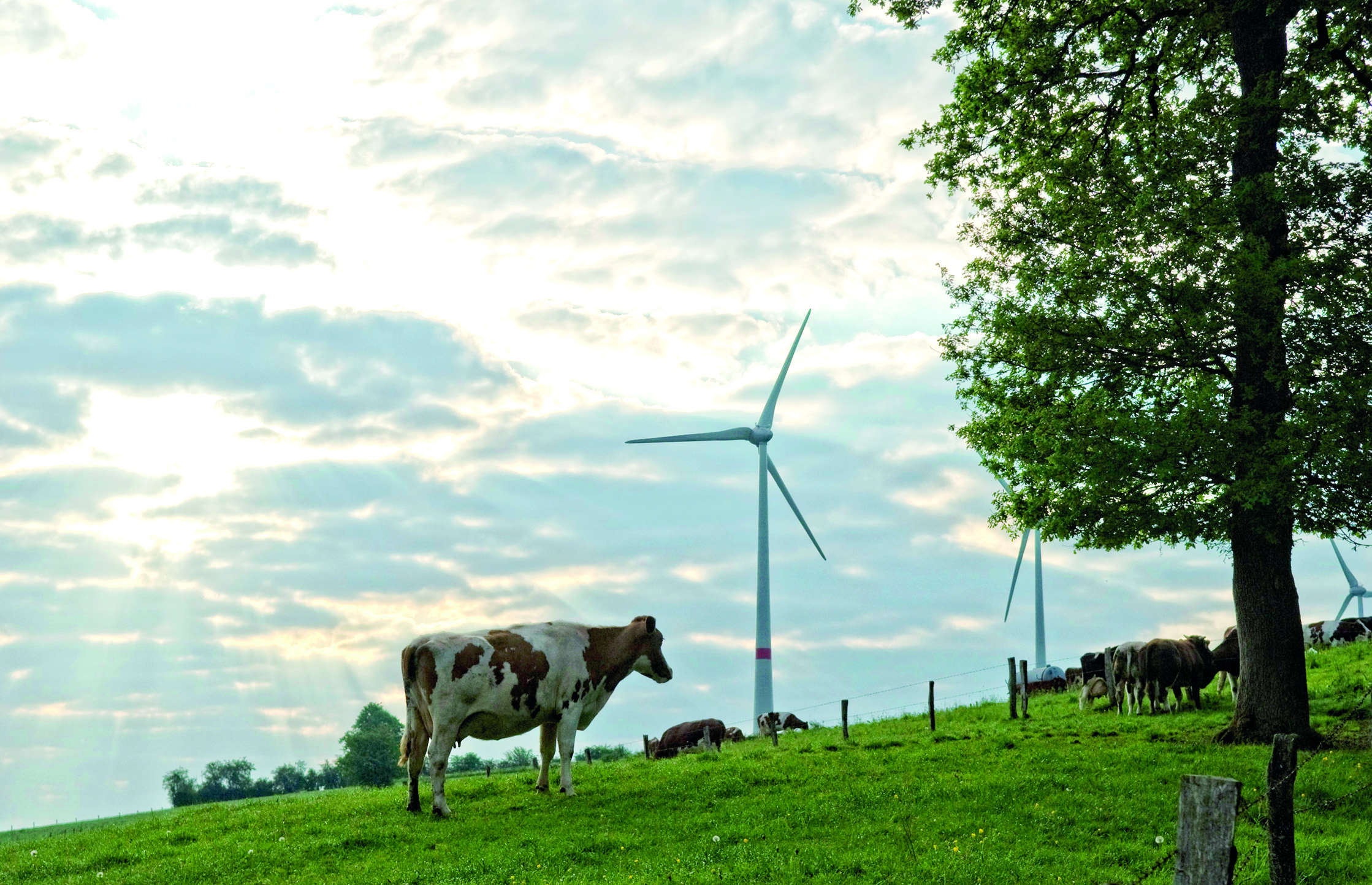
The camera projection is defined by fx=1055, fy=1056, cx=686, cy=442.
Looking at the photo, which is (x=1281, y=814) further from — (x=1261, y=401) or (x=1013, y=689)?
(x=1013, y=689)

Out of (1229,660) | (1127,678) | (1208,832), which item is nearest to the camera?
(1208,832)

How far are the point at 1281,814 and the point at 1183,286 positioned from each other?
12983 millimetres

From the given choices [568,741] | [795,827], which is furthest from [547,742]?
[795,827]

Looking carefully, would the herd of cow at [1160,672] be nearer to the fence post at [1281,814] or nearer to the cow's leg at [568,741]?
the cow's leg at [568,741]

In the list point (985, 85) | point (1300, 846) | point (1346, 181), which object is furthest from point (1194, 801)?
point (985, 85)

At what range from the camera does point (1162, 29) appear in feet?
74.6

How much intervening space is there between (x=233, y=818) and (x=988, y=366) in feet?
56.2

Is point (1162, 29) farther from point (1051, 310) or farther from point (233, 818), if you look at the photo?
point (233, 818)

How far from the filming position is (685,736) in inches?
1603

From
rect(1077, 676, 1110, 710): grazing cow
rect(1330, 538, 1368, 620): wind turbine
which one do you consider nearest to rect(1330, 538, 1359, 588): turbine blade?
rect(1330, 538, 1368, 620): wind turbine

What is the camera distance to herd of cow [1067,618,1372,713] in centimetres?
2691

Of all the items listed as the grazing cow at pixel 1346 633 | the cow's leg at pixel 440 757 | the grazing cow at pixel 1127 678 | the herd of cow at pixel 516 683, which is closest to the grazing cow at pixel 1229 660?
the grazing cow at pixel 1127 678

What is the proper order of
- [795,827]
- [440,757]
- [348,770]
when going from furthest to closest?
[348,770], [440,757], [795,827]

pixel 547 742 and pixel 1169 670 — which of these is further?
pixel 1169 670
